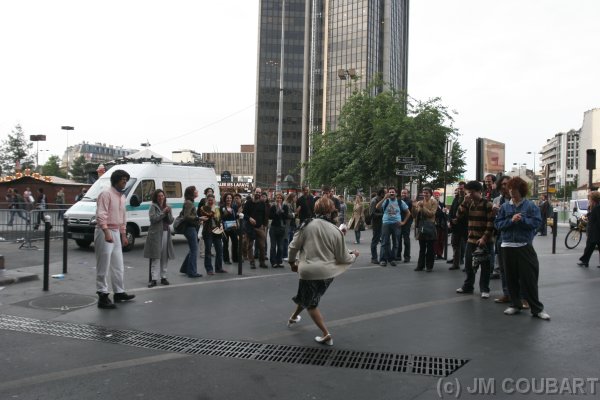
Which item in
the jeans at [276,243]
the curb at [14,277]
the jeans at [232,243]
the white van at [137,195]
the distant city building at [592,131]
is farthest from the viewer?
the distant city building at [592,131]

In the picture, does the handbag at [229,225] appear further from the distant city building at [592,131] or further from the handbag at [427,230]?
the distant city building at [592,131]

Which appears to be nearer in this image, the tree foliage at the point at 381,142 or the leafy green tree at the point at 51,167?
the tree foliage at the point at 381,142

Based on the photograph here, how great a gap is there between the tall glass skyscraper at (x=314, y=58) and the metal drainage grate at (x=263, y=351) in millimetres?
103497

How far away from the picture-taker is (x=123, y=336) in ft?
19.6

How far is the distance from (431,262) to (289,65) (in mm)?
115931

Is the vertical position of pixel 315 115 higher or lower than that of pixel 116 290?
higher

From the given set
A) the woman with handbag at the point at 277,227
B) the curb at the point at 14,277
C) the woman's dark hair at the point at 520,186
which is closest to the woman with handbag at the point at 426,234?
the woman with handbag at the point at 277,227

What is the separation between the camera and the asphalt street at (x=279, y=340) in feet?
14.3

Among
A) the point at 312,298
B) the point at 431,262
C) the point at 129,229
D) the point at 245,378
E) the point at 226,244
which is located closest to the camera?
the point at 245,378

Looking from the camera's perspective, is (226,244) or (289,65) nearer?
(226,244)

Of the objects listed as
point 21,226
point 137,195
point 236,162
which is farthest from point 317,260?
point 236,162

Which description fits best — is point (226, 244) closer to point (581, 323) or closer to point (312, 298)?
point (312, 298)

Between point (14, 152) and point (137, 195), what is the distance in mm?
55250

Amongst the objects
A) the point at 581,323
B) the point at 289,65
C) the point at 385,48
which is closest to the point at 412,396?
the point at 581,323
